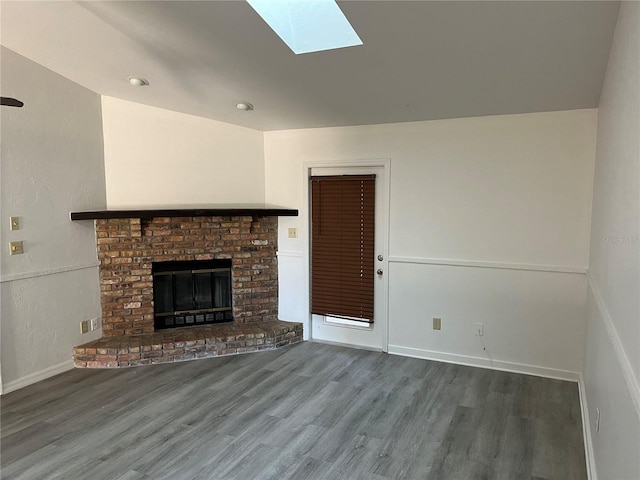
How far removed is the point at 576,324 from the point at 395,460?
2.05m

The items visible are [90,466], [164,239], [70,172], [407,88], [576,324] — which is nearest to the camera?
[90,466]

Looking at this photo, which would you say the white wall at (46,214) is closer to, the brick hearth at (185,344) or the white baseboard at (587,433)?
the brick hearth at (185,344)

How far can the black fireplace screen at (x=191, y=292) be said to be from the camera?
4.41m

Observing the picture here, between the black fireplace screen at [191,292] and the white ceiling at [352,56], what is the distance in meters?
1.75

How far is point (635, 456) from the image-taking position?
122cm

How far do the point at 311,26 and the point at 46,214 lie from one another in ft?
9.00

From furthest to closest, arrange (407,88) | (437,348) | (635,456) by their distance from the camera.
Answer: (437,348) < (407,88) < (635,456)

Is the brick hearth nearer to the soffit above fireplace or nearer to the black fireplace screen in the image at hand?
the black fireplace screen

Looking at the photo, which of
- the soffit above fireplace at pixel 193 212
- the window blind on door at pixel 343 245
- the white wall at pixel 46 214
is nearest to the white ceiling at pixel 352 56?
the white wall at pixel 46 214

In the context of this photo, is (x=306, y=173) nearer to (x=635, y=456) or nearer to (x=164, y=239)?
(x=164, y=239)

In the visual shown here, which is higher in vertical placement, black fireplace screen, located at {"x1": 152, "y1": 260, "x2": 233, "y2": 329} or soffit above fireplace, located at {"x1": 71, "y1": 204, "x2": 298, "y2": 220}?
soffit above fireplace, located at {"x1": 71, "y1": 204, "x2": 298, "y2": 220}

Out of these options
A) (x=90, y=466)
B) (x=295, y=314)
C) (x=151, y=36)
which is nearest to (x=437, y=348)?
(x=295, y=314)

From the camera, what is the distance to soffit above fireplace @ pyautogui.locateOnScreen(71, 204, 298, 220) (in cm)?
381

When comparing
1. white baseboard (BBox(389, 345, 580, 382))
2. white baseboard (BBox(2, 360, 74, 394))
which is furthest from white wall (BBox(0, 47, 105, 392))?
white baseboard (BBox(389, 345, 580, 382))
